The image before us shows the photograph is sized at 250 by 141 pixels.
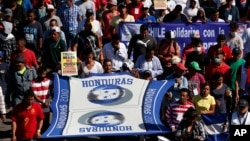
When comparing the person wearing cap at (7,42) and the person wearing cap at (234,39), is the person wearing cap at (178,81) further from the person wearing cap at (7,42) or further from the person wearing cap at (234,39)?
the person wearing cap at (7,42)

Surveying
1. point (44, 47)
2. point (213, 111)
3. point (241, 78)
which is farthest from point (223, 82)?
point (44, 47)

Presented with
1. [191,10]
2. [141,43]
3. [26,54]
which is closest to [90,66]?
[26,54]

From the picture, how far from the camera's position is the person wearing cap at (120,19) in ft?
68.7

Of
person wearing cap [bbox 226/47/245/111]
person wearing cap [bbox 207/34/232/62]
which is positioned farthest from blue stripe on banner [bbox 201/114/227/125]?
person wearing cap [bbox 207/34/232/62]

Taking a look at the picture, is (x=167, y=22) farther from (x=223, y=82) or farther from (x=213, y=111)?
(x=213, y=111)

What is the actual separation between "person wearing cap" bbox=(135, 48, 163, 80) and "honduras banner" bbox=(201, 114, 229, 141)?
2464 millimetres

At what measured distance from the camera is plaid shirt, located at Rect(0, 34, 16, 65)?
63.6 ft

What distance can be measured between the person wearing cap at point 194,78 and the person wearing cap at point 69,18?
494 cm

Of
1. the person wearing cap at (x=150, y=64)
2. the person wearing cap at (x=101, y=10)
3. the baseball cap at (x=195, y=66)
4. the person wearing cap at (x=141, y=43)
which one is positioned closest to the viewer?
the baseball cap at (x=195, y=66)

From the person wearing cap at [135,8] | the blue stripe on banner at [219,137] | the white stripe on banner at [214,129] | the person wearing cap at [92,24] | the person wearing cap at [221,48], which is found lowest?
the blue stripe on banner at [219,137]

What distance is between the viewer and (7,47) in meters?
19.5

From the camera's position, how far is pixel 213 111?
632 inches

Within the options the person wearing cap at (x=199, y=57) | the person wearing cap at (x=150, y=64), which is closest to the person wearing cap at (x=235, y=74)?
the person wearing cap at (x=199, y=57)

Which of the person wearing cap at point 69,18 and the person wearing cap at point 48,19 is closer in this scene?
the person wearing cap at point 48,19
